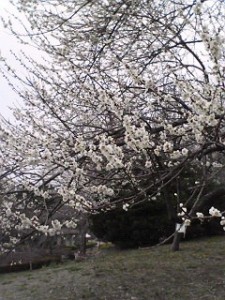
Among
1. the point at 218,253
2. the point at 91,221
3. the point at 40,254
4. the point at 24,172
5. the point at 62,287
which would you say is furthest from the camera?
the point at 40,254

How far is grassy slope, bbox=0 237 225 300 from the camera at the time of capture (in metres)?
7.27

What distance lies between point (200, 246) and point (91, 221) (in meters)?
3.53

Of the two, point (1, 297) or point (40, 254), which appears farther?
point (40, 254)

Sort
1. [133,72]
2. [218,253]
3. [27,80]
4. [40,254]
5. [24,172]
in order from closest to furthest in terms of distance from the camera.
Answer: [133,72] < [24,172] < [27,80] < [218,253] < [40,254]

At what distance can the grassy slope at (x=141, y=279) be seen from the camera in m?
7.27

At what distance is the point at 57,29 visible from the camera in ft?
19.2

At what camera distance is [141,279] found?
8.04 m

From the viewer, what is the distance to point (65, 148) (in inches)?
195

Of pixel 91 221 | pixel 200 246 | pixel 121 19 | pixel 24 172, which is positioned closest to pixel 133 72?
pixel 121 19

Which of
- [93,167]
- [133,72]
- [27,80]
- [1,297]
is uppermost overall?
[27,80]

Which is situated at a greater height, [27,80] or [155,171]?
[27,80]

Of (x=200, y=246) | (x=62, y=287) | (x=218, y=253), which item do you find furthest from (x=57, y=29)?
(x=200, y=246)

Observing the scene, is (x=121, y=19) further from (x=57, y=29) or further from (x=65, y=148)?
(x=65, y=148)

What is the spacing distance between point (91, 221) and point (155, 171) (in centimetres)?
875
